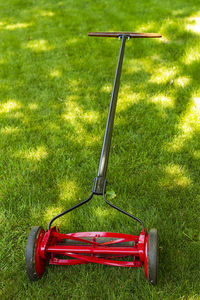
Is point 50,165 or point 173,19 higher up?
point 173,19

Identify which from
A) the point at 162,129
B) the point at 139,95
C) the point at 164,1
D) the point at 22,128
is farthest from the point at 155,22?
the point at 22,128

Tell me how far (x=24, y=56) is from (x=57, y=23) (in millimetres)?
1344

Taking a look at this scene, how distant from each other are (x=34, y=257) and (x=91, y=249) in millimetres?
345

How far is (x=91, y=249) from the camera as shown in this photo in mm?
1962

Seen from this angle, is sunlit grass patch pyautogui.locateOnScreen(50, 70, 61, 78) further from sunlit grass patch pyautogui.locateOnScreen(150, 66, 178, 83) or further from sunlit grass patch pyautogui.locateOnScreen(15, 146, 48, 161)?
sunlit grass patch pyautogui.locateOnScreen(15, 146, 48, 161)

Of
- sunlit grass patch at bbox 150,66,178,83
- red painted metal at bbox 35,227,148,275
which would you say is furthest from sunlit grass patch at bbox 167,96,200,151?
red painted metal at bbox 35,227,148,275

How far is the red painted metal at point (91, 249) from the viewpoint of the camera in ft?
6.42

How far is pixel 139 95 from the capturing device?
12.4 feet

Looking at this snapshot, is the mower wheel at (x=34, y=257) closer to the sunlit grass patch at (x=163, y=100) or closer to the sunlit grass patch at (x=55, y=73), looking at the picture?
the sunlit grass patch at (x=163, y=100)

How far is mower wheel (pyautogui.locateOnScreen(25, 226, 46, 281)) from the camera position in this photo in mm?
1957

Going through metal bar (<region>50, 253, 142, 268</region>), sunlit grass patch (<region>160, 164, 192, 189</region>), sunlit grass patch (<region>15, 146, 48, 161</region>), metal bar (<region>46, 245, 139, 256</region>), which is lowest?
sunlit grass patch (<region>160, 164, 192, 189</region>)

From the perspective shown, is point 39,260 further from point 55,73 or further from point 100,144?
point 55,73

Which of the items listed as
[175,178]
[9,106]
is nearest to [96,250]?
[175,178]

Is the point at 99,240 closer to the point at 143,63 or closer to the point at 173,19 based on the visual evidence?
the point at 143,63
